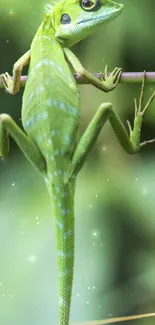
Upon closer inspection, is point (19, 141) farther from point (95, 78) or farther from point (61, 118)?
point (95, 78)

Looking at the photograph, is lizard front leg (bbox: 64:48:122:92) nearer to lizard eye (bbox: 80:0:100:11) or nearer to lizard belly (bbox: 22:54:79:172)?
lizard belly (bbox: 22:54:79:172)

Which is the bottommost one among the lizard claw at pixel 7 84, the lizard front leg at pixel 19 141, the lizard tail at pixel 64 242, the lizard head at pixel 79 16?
the lizard tail at pixel 64 242

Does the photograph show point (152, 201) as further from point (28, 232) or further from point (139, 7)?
point (139, 7)

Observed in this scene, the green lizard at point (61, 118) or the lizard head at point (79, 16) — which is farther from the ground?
the lizard head at point (79, 16)

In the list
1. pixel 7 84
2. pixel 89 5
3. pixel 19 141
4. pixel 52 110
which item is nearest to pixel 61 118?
pixel 52 110

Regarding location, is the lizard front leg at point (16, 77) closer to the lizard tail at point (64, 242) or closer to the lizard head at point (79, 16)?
the lizard head at point (79, 16)

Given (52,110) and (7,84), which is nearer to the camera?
(52,110)

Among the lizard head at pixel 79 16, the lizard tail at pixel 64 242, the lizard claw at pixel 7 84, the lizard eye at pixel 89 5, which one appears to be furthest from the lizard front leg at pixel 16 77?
the lizard tail at pixel 64 242
